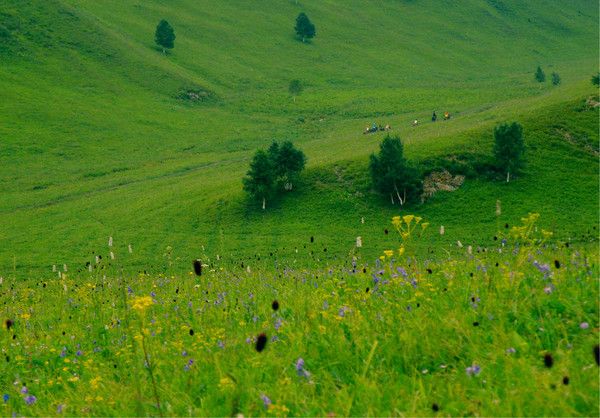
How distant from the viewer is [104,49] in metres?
142

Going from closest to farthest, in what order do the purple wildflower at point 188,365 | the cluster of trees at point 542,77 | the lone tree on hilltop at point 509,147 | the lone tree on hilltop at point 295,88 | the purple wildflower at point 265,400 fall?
the purple wildflower at point 265,400 < the purple wildflower at point 188,365 < the lone tree on hilltop at point 509,147 < the lone tree on hilltop at point 295,88 < the cluster of trees at point 542,77

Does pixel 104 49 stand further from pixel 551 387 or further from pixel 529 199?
pixel 551 387

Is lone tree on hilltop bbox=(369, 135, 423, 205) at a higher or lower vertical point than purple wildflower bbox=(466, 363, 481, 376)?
lower

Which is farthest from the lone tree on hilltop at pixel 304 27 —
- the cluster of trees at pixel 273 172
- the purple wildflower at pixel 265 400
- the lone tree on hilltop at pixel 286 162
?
the purple wildflower at pixel 265 400

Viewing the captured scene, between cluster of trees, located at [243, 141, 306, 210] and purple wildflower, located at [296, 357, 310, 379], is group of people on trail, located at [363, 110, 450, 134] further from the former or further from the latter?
purple wildflower, located at [296, 357, 310, 379]

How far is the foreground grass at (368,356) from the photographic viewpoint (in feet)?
15.6

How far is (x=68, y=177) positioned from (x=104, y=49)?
5856 centimetres

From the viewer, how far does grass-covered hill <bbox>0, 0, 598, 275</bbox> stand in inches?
2480

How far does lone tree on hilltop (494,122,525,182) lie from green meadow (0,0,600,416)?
1694 millimetres

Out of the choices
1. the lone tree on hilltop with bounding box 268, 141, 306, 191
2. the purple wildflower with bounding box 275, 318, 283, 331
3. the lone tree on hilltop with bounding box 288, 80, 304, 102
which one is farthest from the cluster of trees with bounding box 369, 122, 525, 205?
the lone tree on hilltop with bounding box 288, 80, 304, 102

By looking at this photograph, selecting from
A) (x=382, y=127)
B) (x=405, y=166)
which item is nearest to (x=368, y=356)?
(x=405, y=166)

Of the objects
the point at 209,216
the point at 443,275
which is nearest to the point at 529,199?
the point at 209,216

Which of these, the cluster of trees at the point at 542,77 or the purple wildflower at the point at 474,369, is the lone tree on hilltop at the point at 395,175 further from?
the cluster of trees at the point at 542,77

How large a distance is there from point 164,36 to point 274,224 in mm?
102910
